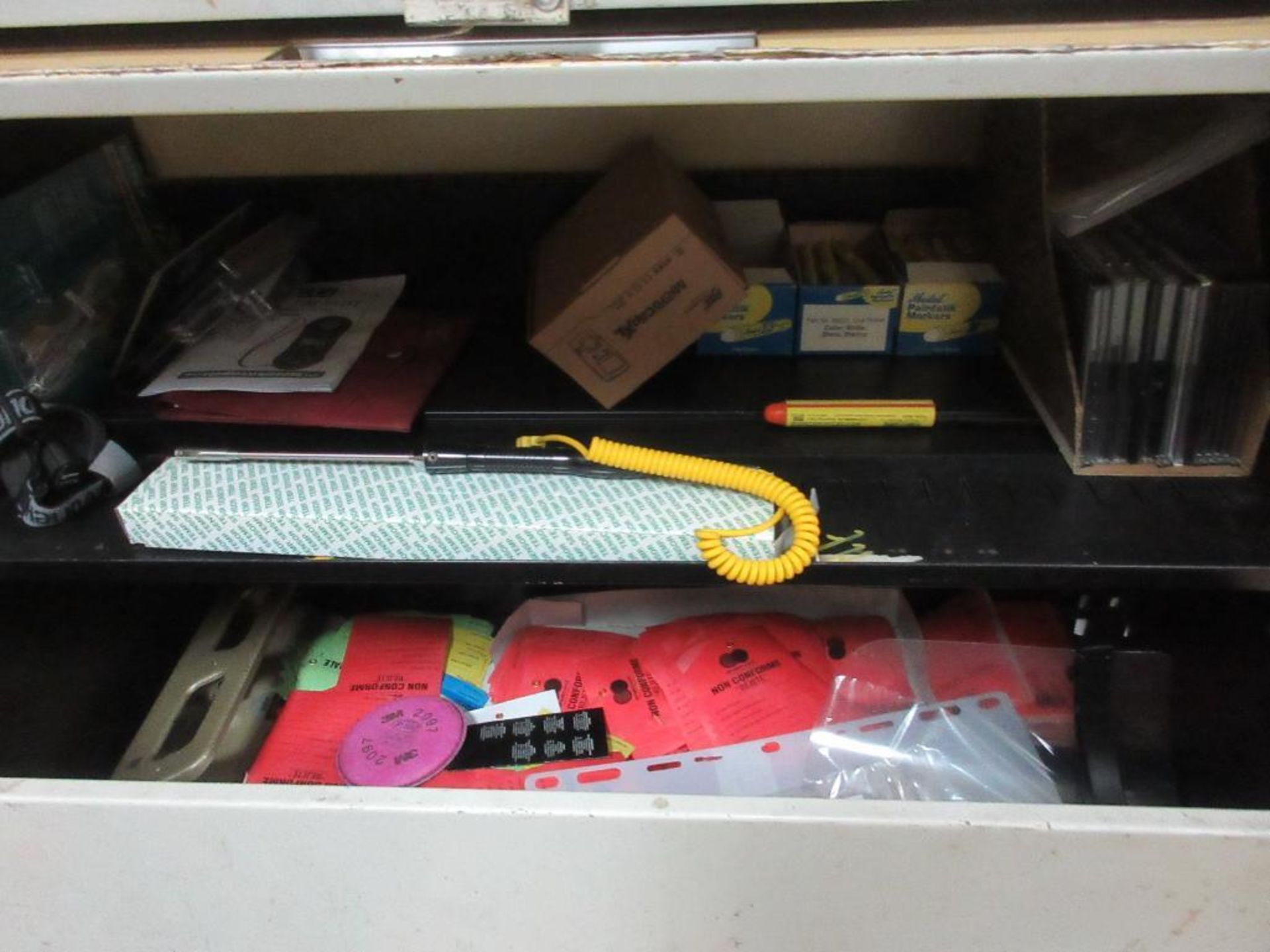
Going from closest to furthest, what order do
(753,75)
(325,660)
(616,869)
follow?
(753,75)
(616,869)
(325,660)

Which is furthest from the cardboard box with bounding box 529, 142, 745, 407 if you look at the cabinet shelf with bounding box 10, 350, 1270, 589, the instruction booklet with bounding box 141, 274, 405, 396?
the instruction booklet with bounding box 141, 274, 405, 396

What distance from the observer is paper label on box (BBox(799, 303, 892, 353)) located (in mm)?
688

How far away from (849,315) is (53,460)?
589 millimetres

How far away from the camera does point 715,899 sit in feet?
1.76

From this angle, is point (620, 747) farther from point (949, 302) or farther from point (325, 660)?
point (949, 302)

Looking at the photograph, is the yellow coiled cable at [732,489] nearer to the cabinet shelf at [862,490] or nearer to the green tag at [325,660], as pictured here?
the cabinet shelf at [862,490]

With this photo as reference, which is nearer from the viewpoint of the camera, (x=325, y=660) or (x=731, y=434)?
(x=731, y=434)

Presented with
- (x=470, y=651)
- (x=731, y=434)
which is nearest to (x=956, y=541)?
(x=731, y=434)

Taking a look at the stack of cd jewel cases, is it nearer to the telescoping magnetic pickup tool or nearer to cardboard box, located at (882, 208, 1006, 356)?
cardboard box, located at (882, 208, 1006, 356)

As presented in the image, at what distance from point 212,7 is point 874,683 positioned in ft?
2.03

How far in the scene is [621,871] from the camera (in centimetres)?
53

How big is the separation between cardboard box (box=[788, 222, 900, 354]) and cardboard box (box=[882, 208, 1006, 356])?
1 cm

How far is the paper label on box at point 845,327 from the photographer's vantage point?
0.69 m

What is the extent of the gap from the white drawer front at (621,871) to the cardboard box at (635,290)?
11.8 inches
